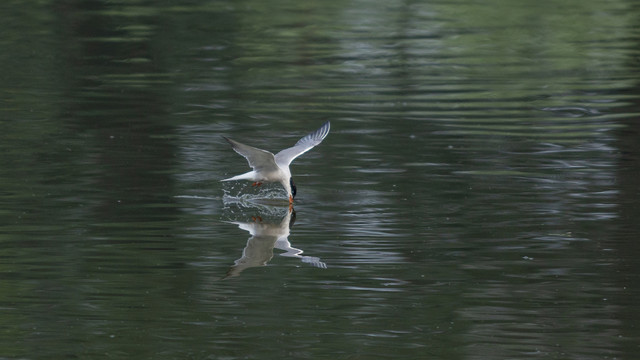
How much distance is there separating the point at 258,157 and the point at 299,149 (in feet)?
2.36

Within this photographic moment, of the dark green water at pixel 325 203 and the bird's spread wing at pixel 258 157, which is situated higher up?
the bird's spread wing at pixel 258 157

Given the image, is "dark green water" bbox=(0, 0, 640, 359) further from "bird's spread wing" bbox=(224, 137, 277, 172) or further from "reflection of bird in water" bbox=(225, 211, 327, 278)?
"bird's spread wing" bbox=(224, 137, 277, 172)

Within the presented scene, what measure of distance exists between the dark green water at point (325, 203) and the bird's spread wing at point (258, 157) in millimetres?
417

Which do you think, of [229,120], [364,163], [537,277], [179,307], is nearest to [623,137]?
[364,163]

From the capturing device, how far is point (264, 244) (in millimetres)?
11516

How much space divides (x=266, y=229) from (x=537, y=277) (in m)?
2.85

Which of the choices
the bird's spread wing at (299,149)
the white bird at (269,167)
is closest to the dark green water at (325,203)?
the white bird at (269,167)

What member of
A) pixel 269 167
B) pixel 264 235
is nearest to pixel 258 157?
pixel 269 167

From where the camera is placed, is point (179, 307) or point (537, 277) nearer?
point (179, 307)

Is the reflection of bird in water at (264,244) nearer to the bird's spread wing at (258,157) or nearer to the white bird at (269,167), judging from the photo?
the white bird at (269,167)

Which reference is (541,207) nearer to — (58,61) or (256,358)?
(256,358)

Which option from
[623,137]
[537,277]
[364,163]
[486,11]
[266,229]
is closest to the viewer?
[537,277]

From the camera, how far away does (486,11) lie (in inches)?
1228

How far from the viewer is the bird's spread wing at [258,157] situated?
1276cm
